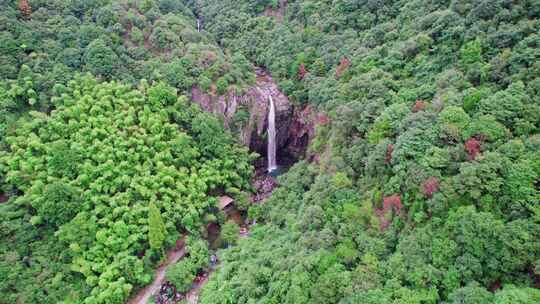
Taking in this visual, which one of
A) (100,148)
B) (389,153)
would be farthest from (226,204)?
(389,153)

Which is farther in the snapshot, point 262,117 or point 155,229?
point 262,117

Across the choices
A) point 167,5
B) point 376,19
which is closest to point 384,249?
point 376,19

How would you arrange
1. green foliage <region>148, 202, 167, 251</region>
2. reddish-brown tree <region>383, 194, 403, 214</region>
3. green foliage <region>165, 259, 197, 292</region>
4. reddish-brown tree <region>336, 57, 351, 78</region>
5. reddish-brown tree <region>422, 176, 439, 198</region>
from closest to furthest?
reddish-brown tree <region>422, 176, 439, 198</region>
reddish-brown tree <region>383, 194, 403, 214</region>
green foliage <region>165, 259, 197, 292</region>
green foliage <region>148, 202, 167, 251</region>
reddish-brown tree <region>336, 57, 351, 78</region>

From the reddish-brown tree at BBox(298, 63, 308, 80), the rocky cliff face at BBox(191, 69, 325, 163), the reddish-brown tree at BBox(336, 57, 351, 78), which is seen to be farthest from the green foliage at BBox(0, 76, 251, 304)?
the reddish-brown tree at BBox(336, 57, 351, 78)

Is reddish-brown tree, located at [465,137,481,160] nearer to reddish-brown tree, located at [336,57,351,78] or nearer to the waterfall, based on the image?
reddish-brown tree, located at [336,57,351,78]

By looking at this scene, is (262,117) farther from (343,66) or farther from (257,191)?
(343,66)

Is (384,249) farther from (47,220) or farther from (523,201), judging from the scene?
(47,220)

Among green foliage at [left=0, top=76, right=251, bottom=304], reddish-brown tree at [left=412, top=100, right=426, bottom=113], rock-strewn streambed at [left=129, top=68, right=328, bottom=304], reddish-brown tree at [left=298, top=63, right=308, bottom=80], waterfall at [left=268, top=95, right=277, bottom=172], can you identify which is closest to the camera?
reddish-brown tree at [left=412, top=100, right=426, bottom=113]
